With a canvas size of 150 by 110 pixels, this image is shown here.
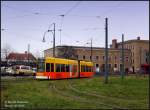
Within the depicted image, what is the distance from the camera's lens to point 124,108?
1655 centimetres

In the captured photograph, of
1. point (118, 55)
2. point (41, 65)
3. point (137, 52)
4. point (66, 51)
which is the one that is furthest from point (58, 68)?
point (137, 52)

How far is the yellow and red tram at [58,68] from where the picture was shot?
40344 millimetres

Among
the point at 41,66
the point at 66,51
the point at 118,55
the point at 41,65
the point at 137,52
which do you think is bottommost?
the point at 41,66

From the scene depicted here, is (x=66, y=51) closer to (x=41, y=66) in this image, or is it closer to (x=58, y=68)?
(x=58, y=68)

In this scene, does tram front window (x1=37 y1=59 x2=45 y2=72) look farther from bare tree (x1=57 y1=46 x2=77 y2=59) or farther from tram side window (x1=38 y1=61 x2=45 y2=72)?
bare tree (x1=57 y1=46 x2=77 y2=59)

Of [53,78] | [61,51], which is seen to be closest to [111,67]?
[61,51]

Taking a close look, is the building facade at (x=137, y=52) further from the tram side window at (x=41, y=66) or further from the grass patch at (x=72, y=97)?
the grass patch at (x=72, y=97)

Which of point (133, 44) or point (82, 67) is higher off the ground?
point (133, 44)

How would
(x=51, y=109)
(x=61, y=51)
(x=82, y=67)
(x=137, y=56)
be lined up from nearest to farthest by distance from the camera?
(x=51, y=109) < (x=82, y=67) < (x=61, y=51) < (x=137, y=56)

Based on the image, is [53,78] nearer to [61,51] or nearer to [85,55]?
[61,51]

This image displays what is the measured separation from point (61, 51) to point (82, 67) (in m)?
51.1

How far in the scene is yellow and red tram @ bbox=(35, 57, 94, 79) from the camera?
40344 mm

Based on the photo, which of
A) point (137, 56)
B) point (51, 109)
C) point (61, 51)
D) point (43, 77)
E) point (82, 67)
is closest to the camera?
point (51, 109)

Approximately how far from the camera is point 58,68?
42.0 m
